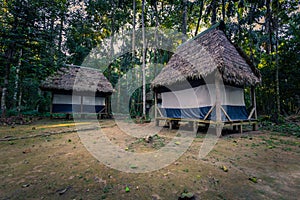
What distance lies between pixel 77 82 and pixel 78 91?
81 cm

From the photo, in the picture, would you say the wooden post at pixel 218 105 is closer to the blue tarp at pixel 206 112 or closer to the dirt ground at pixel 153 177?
the blue tarp at pixel 206 112

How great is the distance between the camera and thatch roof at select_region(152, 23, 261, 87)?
241 inches

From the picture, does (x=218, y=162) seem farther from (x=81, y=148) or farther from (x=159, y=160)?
(x=81, y=148)

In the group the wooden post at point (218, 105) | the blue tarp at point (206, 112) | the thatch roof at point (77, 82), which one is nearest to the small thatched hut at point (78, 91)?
the thatch roof at point (77, 82)

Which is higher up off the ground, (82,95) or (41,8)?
(41,8)

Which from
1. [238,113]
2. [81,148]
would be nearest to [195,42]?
[238,113]

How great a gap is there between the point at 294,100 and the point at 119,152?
46.4 feet

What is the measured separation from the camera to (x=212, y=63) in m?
6.15

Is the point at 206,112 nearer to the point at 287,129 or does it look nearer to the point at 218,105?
the point at 218,105

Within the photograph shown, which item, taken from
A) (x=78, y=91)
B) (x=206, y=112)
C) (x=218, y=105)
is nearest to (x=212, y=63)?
(x=218, y=105)

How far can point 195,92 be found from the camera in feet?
23.9

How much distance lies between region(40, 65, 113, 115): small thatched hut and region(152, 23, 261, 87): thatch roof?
7.62 metres

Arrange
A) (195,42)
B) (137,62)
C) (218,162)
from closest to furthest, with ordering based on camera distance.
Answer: (218,162), (195,42), (137,62)

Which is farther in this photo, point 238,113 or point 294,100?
point 294,100
